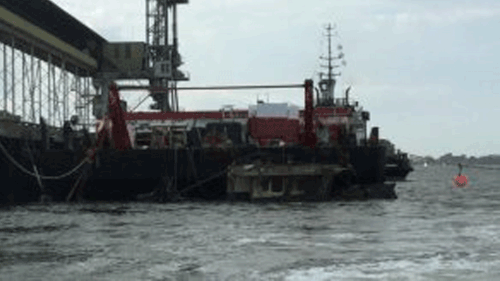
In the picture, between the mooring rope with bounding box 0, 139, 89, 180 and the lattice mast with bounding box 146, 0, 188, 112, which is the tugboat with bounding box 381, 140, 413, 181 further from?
the mooring rope with bounding box 0, 139, 89, 180

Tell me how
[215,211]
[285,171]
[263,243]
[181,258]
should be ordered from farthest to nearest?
[285,171] < [215,211] < [263,243] < [181,258]

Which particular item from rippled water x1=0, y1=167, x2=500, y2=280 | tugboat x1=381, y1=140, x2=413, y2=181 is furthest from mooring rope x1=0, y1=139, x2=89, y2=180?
tugboat x1=381, y1=140, x2=413, y2=181

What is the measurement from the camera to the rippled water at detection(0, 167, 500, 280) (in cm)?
1816

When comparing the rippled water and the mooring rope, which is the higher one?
the mooring rope

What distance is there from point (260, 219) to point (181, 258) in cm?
1256

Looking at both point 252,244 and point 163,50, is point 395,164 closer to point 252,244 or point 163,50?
point 163,50

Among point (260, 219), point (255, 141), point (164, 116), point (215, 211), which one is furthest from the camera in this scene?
point (164, 116)

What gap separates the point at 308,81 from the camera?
5088cm

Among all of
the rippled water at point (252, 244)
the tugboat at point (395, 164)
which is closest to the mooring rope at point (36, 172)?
the rippled water at point (252, 244)

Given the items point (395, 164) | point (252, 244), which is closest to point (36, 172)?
point (252, 244)

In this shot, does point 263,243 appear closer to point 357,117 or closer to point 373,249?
point 373,249

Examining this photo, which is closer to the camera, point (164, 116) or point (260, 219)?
point (260, 219)

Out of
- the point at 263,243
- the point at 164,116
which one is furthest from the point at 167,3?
the point at 263,243

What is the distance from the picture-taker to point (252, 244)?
2377 cm
